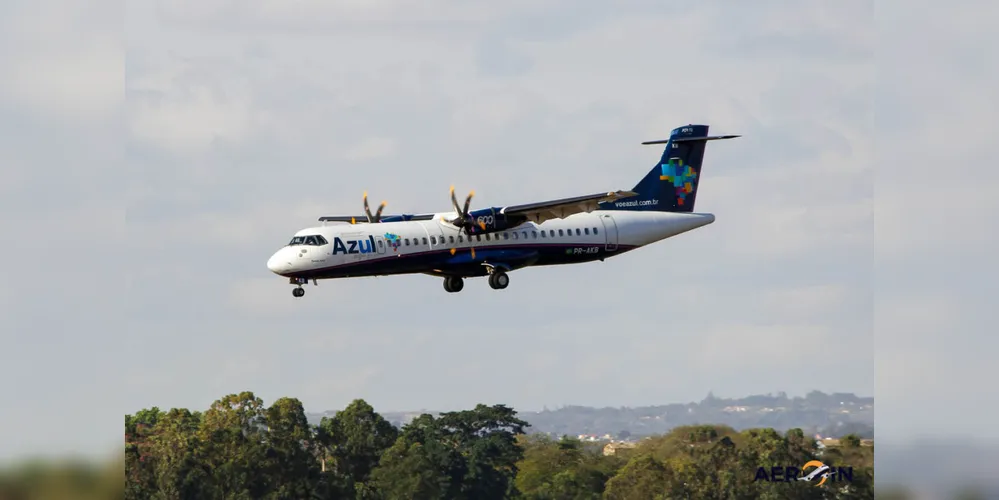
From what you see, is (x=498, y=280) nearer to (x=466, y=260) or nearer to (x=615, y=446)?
(x=466, y=260)

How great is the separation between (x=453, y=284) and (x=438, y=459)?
20.6 m

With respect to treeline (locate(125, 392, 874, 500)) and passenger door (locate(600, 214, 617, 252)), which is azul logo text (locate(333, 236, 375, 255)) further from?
treeline (locate(125, 392, 874, 500))

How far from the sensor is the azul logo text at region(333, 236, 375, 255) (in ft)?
143

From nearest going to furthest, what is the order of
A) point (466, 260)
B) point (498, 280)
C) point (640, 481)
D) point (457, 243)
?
1. point (457, 243)
2. point (466, 260)
3. point (498, 280)
4. point (640, 481)

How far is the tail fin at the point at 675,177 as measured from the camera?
2010 inches

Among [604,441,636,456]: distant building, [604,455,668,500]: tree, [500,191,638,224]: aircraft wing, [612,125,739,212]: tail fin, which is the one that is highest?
[612,125,739,212]: tail fin

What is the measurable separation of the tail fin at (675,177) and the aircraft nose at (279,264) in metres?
12.7

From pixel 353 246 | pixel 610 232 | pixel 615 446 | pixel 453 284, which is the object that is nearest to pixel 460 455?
pixel 615 446

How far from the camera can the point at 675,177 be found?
170ft

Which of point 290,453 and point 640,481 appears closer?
point 640,481

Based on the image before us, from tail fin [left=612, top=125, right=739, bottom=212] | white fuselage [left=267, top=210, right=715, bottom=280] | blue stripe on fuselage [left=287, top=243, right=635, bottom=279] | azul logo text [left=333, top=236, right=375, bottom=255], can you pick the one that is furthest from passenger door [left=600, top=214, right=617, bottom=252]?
azul logo text [left=333, top=236, right=375, bottom=255]

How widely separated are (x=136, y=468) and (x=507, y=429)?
19591mm

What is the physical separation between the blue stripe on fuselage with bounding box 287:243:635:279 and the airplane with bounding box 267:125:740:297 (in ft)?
0.10

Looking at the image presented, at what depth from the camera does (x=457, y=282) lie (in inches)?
1912
